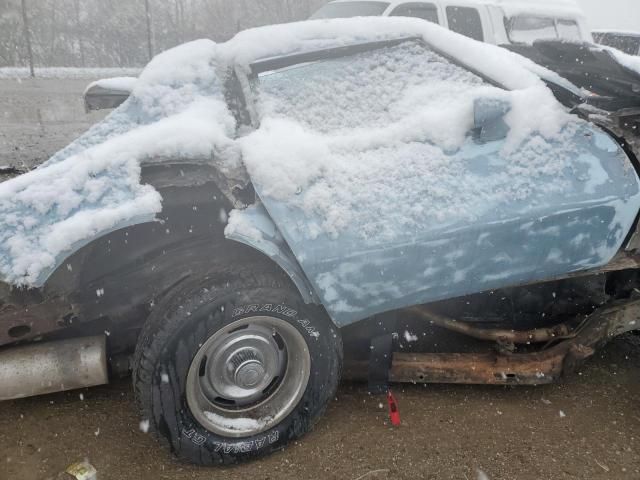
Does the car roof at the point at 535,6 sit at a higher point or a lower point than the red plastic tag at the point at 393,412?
higher

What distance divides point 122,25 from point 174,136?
21.4 metres

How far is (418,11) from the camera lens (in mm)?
7070

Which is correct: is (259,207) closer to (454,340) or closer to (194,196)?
(194,196)

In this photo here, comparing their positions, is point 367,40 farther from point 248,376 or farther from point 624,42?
point 624,42

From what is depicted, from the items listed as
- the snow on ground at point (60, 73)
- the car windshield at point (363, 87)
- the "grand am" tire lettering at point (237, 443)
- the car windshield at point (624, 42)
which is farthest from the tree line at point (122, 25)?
the "grand am" tire lettering at point (237, 443)

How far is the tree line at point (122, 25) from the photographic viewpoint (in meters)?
19.8

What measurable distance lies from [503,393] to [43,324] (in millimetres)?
2230

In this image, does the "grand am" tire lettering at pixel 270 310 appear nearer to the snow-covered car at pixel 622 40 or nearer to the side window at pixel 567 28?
the side window at pixel 567 28

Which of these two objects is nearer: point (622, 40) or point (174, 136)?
point (174, 136)

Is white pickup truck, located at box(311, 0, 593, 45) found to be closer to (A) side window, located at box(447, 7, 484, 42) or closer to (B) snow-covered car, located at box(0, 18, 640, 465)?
(A) side window, located at box(447, 7, 484, 42)

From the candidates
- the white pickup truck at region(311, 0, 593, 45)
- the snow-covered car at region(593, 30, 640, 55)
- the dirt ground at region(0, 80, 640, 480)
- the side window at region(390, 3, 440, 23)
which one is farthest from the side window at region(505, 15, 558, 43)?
the dirt ground at region(0, 80, 640, 480)

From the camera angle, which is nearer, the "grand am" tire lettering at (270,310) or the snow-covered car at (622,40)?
the "grand am" tire lettering at (270,310)

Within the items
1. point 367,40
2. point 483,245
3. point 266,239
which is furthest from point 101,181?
point 483,245

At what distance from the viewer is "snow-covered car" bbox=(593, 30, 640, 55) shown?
919cm
